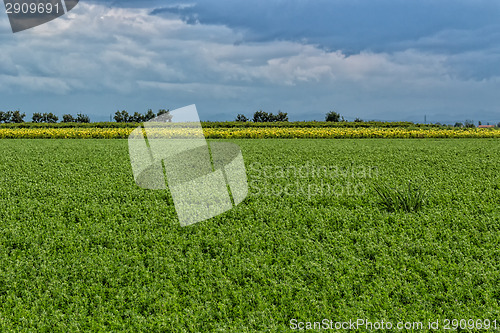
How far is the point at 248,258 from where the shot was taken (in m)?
4.39

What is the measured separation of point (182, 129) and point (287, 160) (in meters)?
11.6

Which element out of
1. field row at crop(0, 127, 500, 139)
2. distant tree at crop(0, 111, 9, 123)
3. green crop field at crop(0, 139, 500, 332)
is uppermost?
distant tree at crop(0, 111, 9, 123)

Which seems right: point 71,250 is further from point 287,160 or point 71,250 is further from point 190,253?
point 287,160

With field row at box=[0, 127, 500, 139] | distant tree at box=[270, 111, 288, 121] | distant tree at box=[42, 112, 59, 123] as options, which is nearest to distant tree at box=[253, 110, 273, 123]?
distant tree at box=[270, 111, 288, 121]

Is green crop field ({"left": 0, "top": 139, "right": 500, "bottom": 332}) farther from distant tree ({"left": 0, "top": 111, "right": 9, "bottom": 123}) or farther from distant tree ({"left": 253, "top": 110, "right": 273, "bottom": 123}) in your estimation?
distant tree ({"left": 0, "top": 111, "right": 9, "bottom": 123})
